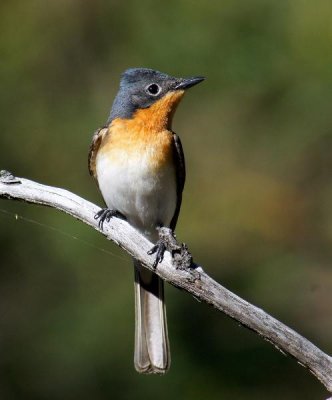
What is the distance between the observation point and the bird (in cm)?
662

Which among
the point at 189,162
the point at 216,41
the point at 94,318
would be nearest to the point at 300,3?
the point at 216,41

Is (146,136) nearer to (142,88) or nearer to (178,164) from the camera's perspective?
(178,164)

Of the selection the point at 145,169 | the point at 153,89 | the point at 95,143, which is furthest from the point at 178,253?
the point at 153,89

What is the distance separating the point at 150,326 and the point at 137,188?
843mm

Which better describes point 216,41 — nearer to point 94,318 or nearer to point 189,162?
point 189,162

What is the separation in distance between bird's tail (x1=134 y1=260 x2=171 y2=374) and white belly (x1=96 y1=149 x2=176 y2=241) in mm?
383

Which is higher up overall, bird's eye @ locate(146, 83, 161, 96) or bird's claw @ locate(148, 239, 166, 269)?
bird's eye @ locate(146, 83, 161, 96)

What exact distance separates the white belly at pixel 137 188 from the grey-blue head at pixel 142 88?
0.37 metres

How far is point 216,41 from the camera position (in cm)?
834

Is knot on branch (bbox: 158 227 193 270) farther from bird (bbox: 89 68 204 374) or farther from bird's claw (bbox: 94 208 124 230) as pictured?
bird (bbox: 89 68 204 374)

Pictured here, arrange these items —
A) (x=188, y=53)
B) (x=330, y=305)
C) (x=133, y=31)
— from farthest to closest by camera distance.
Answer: (x=133, y=31) < (x=188, y=53) < (x=330, y=305)

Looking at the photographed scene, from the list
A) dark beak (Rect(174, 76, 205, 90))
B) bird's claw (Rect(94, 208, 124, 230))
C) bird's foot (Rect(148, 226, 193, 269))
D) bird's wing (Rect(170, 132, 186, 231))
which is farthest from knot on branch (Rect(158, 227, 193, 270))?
dark beak (Rect(174, 76, 205, 90))

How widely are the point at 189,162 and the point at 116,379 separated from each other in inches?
63.8

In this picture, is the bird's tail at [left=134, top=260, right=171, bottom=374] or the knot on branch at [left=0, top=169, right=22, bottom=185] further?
the bird's tail at [left=134, top=260, right=171, bottom=374]
